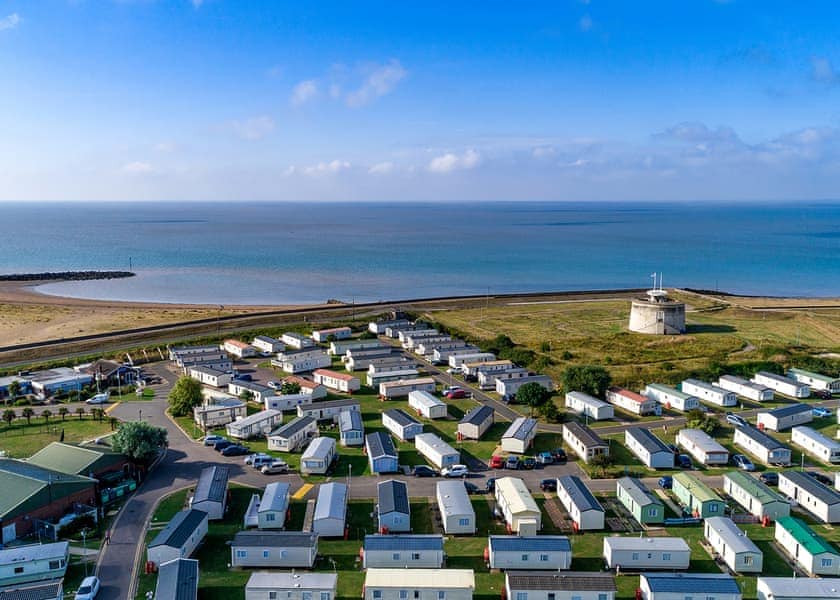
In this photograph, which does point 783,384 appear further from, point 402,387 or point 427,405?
point 402,387

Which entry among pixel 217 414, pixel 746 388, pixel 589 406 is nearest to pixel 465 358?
pixel 589 406

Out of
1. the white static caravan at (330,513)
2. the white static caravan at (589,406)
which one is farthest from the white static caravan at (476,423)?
the white static caravan at (330,513)

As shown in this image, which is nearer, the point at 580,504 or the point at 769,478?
the point at 580,504

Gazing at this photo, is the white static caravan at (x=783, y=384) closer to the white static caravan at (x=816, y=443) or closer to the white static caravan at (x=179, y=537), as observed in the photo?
the white static caravan at (x=816, y=443)

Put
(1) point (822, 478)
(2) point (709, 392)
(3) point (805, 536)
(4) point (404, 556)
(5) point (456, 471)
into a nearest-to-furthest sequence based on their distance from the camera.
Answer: (4) point (404, 556), (3) point (805, 536), (1) point (822, 478), (5) point (456, 471), (2) point (709, 392)

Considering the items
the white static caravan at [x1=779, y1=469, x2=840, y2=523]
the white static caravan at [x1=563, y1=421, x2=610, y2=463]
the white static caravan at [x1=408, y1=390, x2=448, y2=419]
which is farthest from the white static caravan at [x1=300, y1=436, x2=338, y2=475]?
the white static caravan at [x1=779, y1=469, x2=840, y2=523]

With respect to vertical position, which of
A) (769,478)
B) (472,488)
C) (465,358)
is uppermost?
(465,358)

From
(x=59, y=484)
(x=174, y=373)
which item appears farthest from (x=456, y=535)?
(x=174, y=373)
